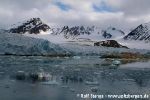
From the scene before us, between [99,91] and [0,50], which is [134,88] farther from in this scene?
[0,50]

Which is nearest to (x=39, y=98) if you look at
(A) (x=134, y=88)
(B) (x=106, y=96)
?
(B) (x=106, y=96)

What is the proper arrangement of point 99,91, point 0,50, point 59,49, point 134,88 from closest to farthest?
point 99,91 < point 134,88 < point 0,50 < point 59,49

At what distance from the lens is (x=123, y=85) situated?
2122 cm

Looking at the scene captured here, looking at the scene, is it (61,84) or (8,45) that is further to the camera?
(8,45)

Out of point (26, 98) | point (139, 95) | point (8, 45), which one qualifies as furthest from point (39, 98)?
point (8, 45)

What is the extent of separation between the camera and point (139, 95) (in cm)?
1720

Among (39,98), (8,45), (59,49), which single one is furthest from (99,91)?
(59,49)

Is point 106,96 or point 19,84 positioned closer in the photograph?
point 106,96

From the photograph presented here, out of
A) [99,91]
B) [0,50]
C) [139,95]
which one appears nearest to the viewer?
[139,95]

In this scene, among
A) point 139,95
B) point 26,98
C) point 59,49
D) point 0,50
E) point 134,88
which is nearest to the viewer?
point 26,98

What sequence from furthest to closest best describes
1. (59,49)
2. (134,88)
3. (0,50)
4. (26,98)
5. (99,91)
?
(59,49) < (0,50) < (134,88) < (99,91) < (26,98)

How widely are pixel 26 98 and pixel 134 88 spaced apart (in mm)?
6798

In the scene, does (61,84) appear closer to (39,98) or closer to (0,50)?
(39,98)

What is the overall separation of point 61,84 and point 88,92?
3.28 meters
